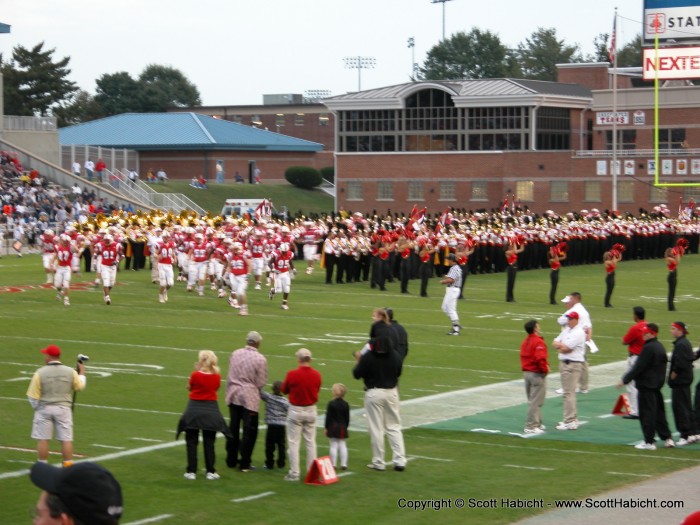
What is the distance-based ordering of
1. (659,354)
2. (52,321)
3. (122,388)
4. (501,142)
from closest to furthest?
(659,354) → (122,388) → (52,321) → (501,142)

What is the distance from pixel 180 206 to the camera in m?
61.0

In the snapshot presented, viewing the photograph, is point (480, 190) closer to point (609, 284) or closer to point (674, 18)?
point (674, 18)

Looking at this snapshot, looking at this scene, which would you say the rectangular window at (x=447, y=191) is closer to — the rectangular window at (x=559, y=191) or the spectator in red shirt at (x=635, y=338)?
the rectangular window at (x=559, y=191)

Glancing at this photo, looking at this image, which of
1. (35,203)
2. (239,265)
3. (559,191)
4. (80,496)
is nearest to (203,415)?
(80,496)

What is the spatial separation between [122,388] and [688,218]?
4009 cm

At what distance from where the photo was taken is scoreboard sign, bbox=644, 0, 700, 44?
53.2 m

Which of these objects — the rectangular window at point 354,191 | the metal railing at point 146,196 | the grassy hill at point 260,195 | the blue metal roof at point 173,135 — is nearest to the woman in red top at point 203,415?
the metal railing at point 146,196

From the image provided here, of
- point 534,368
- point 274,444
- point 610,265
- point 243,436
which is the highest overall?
point 610,265

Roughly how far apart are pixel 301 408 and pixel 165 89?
118 metres

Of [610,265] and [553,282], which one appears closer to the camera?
[610,265]

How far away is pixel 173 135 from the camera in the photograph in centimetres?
7962

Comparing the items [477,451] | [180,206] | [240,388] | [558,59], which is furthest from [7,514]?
[558,59]

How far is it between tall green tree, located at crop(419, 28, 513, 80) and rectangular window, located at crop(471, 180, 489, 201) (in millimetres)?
59142

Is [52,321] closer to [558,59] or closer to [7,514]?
[7,514]
